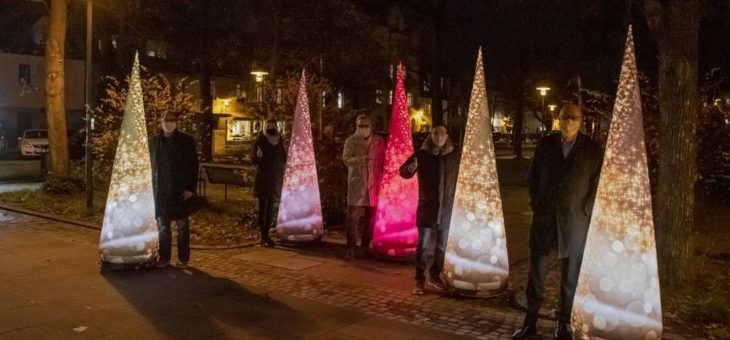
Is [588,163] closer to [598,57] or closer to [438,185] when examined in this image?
[438,185]

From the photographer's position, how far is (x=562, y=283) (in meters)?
5.93

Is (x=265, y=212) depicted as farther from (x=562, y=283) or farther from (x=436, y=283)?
(x=562, y=283)

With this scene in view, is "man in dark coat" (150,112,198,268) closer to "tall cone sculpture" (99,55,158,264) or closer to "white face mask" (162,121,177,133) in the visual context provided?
"white face mask" (162,121,177,133)

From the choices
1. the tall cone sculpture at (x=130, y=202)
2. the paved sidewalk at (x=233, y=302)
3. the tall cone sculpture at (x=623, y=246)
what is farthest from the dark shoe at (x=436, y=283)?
the tall cone sculpture at (x=130, y=202)

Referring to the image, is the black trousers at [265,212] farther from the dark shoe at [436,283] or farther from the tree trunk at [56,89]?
the tree trunk at [56,89]

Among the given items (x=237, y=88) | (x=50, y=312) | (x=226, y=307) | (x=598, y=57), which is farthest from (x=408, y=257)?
(x=237, y=88)

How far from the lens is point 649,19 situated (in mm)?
7699

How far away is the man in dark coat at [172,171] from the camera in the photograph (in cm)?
830

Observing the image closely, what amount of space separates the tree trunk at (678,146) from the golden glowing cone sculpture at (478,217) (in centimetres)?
177

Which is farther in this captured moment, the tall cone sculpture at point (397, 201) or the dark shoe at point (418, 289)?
the tall cone sculpture at point (397, 201)

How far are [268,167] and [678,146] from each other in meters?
5.32

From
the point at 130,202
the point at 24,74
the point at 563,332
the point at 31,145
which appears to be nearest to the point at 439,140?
the point at 563,332

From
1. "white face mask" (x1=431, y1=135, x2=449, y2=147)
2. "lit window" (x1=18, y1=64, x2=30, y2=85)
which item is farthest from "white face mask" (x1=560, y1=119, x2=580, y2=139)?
"lit window" (x1=18, y1=64, x2=30, y2=85)

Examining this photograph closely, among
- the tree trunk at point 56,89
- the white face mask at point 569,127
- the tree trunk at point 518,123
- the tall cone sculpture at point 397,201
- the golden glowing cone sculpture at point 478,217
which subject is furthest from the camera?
the tree trunk at point 518,123
